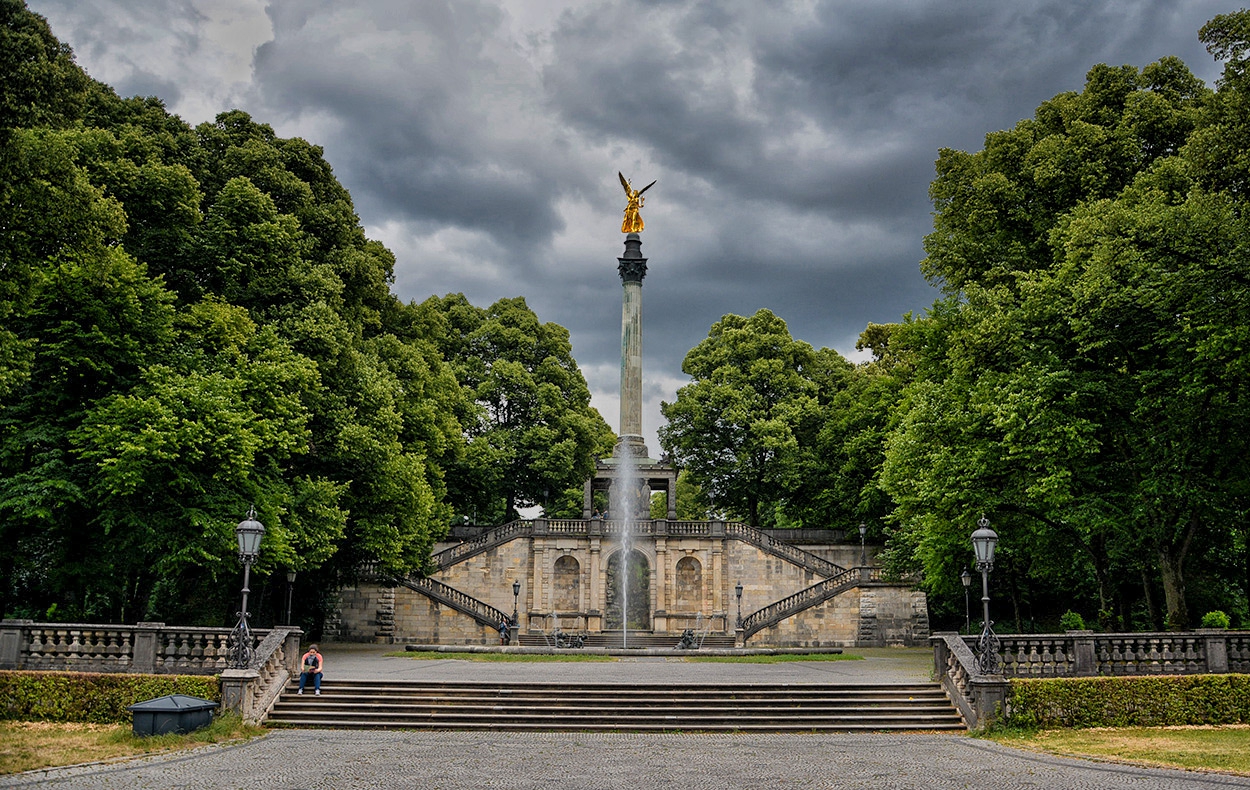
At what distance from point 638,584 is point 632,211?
20.4 metres

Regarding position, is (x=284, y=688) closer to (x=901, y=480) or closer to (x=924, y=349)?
(x=901, y=480)

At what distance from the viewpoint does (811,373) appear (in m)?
53.8

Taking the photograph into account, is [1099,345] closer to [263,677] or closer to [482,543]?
[263,677]

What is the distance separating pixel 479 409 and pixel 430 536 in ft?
50.9

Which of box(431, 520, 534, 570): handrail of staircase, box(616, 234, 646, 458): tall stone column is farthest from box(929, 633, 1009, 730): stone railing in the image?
box(616, 234, 646, 458): tall stone column

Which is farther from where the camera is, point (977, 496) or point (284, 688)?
point (977, 496)

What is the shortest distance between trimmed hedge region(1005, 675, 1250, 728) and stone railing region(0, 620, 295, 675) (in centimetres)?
1530

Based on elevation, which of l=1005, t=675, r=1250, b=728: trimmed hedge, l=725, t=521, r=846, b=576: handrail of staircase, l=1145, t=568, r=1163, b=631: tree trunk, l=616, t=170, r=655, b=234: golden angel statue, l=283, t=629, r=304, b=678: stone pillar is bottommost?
l=1005, t=675, r=1250, b=728: trimmed hedge

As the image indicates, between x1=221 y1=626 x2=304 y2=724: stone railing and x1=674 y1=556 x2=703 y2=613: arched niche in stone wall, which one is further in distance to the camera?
x1=674 y1=556 x2=703 y2=613: arched niche in stone wall

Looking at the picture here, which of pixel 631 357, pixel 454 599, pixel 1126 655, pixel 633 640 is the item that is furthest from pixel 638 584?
pixel 1126 655

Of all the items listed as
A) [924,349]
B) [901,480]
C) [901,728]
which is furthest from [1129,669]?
[924,349]

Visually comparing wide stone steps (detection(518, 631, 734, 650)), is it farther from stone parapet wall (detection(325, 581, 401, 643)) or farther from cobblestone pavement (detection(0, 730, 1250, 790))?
cobblestone pavement (detection(0, 730, 1250, 790))

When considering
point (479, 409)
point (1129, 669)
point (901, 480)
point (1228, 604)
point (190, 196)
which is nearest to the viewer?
point (1129, 669)

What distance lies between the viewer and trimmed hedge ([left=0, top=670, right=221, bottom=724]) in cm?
1650
